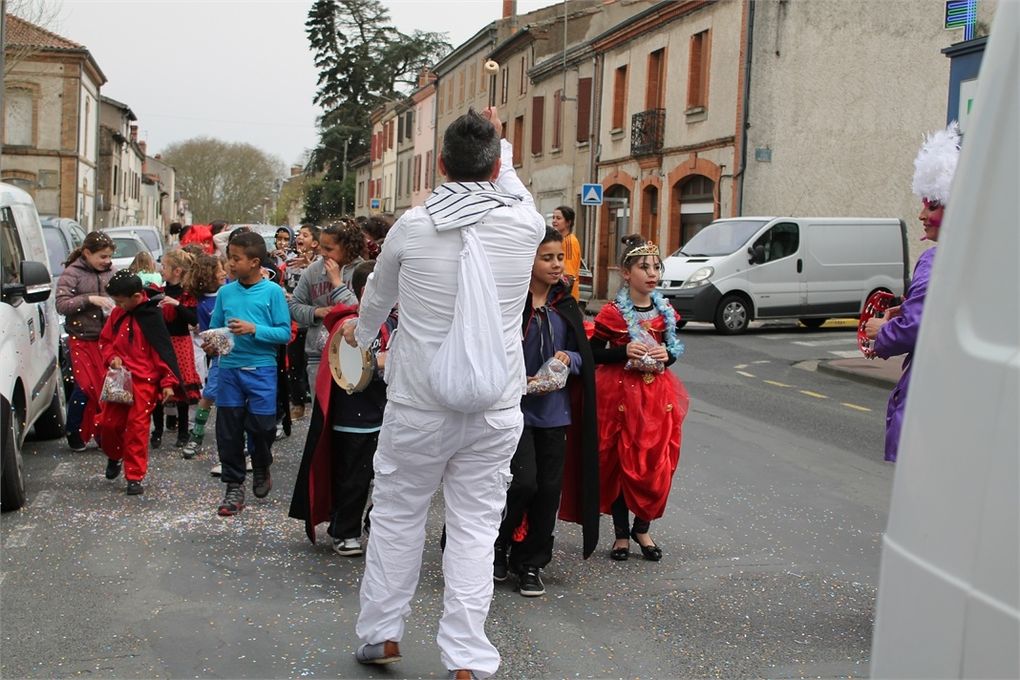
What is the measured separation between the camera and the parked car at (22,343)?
686cm

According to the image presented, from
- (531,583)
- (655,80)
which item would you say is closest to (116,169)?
(655,80)

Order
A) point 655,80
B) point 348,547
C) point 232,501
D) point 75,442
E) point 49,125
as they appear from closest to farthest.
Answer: point 348,547
point 232,501
point 75,442
point 655,80
point 49,125

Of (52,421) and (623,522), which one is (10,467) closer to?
(52,421)

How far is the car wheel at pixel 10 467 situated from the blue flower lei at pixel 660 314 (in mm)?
3558

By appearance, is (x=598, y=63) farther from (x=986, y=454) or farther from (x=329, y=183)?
(x=329, y=183)

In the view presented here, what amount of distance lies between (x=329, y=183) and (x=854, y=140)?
56.4 metres

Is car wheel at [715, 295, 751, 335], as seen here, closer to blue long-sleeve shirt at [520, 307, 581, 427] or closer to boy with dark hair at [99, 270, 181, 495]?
boy with dark hair at [99, 270, 181, 495]

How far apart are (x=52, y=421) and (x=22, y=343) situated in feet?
7.31

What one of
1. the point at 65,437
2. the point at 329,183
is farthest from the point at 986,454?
the point at 329,183

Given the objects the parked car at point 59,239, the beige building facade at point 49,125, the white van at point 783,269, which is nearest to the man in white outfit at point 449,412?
the parked car at point 59,239

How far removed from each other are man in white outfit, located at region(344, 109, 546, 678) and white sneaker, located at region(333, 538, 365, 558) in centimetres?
172

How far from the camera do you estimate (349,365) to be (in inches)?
229

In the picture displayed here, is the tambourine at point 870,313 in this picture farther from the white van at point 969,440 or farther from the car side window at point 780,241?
the car side window at point 780,241

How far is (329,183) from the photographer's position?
3093 inches
